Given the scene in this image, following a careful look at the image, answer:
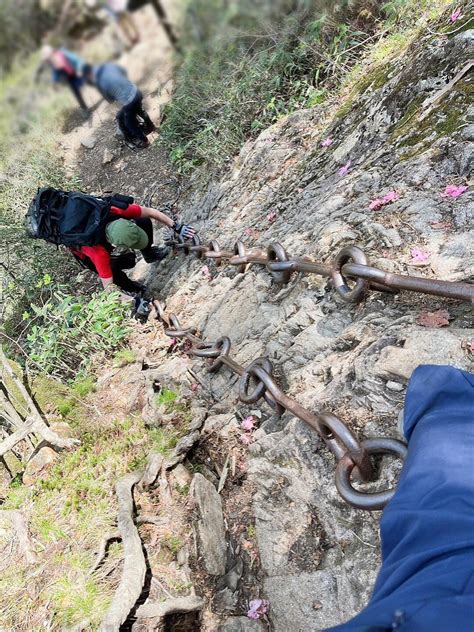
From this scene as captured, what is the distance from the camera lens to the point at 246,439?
2689 mm

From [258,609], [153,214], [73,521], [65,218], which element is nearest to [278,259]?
[258,609]

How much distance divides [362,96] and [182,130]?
14.5 ft

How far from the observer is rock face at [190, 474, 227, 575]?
2365 millimetres

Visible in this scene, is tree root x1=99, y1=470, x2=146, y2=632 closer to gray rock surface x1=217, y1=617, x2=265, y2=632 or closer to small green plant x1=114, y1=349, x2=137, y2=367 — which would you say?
gray rock surface x1=217, y1=617, x2=265, y2=632

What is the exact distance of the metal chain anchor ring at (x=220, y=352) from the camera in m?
3.18

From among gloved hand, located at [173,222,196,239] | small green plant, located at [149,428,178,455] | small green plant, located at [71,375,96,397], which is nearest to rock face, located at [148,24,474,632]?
small green plant, located at [149,428,178,455]

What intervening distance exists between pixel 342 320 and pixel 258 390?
2.15 ft

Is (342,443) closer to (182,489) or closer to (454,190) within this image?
(182,489)

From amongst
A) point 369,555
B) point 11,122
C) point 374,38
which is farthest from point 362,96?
point 11,122

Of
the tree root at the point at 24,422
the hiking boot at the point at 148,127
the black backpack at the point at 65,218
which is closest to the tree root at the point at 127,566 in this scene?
the tree root at the point at 24,422

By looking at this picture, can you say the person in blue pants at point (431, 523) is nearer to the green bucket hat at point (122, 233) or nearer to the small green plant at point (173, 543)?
the small green plant at point (173, 543)

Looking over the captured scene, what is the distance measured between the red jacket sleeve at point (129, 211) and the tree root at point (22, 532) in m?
3.11

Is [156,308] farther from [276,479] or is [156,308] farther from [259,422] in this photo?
[276,479]

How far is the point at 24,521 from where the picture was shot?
3.22 metres
